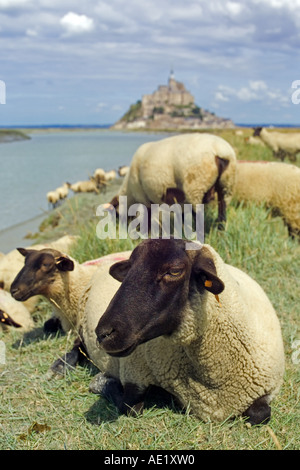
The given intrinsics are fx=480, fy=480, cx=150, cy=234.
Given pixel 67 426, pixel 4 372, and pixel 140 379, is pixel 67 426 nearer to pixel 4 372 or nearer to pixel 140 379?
pixel 140 379

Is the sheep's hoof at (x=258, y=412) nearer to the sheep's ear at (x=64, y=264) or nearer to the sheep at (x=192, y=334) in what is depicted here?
the sheep at (x=192, y=334)

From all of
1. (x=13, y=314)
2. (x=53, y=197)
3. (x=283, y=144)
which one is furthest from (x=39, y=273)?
(x=283, y=144)

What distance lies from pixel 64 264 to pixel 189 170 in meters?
2.46

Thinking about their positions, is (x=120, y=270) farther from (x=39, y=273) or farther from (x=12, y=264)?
(x=12, y=264)

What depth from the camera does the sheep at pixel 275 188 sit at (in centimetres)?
721

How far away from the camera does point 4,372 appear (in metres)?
4.10

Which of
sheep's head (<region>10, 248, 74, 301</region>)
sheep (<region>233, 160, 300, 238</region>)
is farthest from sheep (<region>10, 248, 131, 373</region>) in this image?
sheep (<region>233, 160, 300, 238</region>)

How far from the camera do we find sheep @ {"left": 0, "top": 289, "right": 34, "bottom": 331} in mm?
5219

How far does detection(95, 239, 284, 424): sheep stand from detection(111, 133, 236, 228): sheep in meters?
2.95

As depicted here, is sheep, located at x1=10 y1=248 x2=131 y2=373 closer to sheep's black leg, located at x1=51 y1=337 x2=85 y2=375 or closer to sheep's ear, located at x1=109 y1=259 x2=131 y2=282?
sheep's black leg, located at x1=51 y1=337 x2=85 y2=375

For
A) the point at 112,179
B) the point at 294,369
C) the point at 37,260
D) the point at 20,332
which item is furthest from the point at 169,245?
the point at 112,179

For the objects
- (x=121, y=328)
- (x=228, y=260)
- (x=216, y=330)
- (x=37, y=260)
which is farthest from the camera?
(x=228, y=260)

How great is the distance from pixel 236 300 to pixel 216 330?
25 cm

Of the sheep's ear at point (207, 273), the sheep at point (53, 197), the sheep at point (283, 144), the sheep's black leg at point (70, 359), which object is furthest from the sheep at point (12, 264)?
the sheep at point (283, 144)
